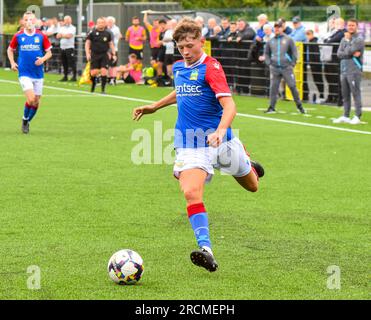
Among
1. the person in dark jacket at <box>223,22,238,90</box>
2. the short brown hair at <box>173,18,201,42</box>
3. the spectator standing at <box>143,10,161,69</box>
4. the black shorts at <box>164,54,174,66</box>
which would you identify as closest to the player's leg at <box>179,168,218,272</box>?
the short brown hair at <box>173,18,201,42</box>

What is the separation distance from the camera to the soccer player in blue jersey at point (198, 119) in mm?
8820

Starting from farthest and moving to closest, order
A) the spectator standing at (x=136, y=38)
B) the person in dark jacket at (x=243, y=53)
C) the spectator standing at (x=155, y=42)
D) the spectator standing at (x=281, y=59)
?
the spectator standing at (x=136, y=38), the spectator standing at (x=155, y=42), the person in dark jacket at (x=243, y=53), the spectator standing at (x=281, y=59)

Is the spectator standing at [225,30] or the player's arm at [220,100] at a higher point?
the player's arm at [220,100]

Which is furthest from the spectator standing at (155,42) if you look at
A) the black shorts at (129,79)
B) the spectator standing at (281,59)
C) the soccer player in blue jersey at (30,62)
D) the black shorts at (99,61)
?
the soccer player in blue jersey at (30,62)

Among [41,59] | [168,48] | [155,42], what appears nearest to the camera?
[41,59]

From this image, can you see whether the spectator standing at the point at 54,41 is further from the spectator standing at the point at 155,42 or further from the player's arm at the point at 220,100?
the player's arm at the point at 220,100

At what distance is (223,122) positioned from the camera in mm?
8688

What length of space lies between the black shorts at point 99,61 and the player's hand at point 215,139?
23648 millimetres

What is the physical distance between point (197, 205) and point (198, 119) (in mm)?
773

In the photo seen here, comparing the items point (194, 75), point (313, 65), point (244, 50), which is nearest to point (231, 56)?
point (244, 50)

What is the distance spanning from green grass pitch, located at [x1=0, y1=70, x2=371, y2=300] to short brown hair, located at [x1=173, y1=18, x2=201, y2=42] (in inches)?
74.3

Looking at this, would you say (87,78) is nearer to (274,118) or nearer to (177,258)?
(274,118)

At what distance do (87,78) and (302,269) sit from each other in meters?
27.6

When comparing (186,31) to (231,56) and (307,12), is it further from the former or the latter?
(307,12)
